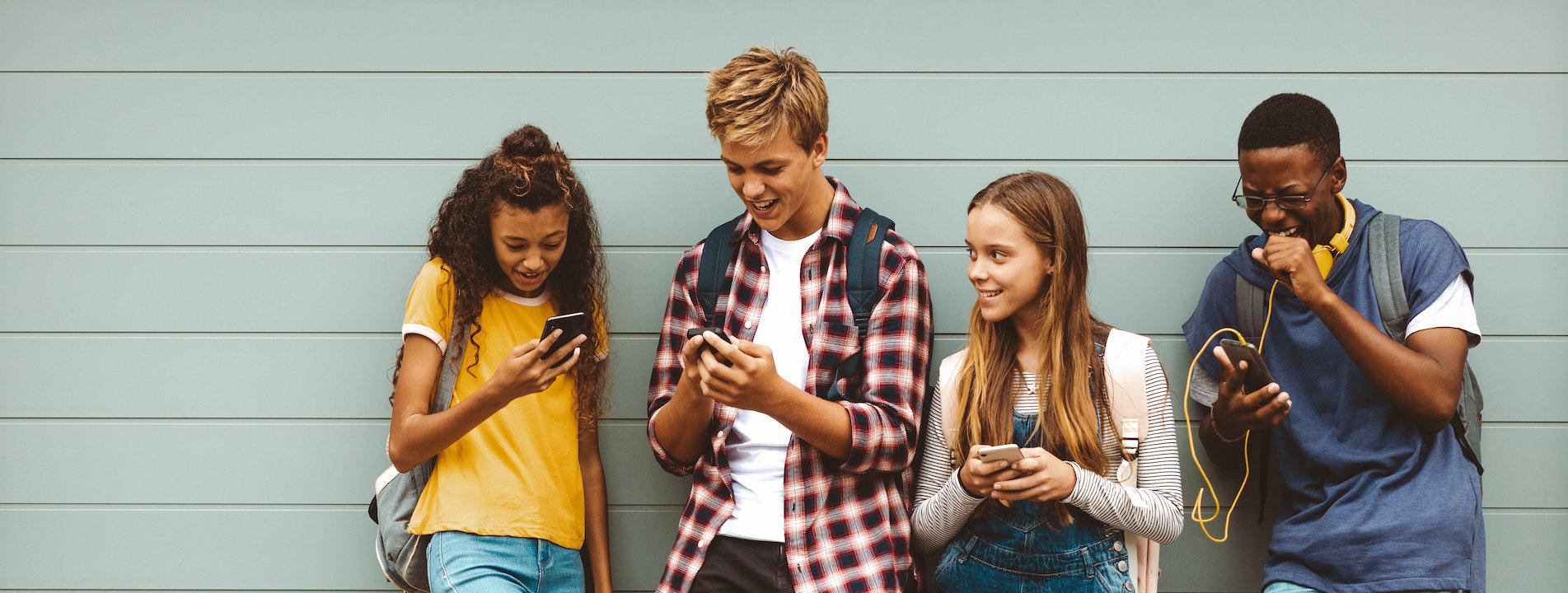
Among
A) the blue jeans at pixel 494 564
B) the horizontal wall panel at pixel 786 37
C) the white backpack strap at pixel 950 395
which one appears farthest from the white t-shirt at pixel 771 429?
the horizontal wall panel at pixel 786 37

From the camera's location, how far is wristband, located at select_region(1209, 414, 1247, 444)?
8.80 ft

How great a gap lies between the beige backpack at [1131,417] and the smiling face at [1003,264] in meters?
0.25

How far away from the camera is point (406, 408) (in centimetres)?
252

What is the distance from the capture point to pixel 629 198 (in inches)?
120

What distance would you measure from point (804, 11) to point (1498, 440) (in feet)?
7.78

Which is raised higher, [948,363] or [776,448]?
[948,363]

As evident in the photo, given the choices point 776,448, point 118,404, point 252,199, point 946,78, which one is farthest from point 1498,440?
point 118,404

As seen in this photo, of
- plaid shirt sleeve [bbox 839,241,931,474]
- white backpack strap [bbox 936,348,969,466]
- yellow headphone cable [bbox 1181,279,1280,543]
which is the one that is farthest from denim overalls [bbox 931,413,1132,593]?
yellow headphone cable [bbox 1181,279,1280,543]

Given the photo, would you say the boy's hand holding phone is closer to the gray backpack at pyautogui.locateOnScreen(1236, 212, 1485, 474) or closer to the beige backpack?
the beige backpack

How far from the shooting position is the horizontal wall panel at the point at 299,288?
303cm

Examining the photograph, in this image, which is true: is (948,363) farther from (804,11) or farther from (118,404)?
(118,404)

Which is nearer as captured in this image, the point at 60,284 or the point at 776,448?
the point at 776,448

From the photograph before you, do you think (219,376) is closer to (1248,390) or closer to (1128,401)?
(1128,401)

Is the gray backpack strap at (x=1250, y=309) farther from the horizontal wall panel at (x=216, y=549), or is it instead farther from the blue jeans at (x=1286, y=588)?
the horizontal wall panel at (x=216, y=549)
